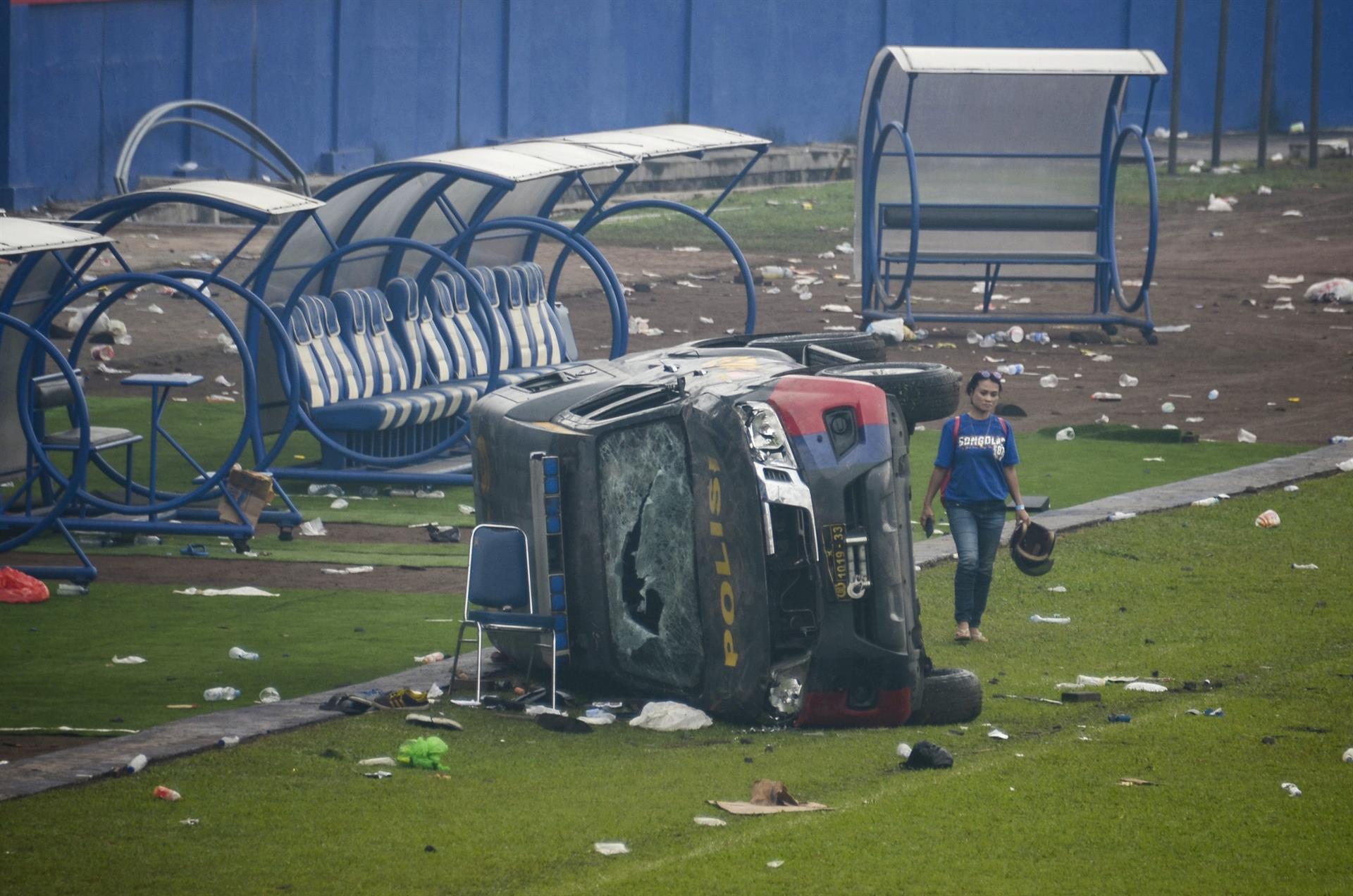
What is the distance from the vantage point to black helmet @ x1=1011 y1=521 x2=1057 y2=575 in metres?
8.68

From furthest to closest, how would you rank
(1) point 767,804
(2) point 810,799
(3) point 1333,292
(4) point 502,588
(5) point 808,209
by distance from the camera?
(5) point 808,209
(3) point 1333,292
(4) point 502,588
(2) point 810,799
(1) point 767,804

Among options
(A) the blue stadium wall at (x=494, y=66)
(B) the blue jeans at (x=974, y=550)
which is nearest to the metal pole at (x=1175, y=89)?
(A) the blue stadium wall at (x=494, y=66)

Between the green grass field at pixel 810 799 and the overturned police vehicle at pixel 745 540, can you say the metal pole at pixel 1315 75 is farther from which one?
the overturned police vehicle at pixel 745 540

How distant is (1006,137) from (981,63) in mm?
1238

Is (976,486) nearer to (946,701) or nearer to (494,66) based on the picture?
(946,701)

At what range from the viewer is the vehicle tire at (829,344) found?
28.9 feet

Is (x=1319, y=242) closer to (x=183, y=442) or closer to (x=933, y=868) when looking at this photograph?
(x=183, y=442)

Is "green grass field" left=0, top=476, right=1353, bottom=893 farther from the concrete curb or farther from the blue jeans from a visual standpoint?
the blue jeans

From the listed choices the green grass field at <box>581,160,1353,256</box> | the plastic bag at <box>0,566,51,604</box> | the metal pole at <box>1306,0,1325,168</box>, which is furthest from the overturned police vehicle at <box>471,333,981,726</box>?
the metal pole at <box>1306,0,1325,168</box>

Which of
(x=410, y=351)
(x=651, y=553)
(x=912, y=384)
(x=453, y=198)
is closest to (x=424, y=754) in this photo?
(x=651, y=553)

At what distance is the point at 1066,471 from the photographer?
41.5ft

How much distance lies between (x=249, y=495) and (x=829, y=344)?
356 centimetres

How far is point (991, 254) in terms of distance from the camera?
19.3 meters

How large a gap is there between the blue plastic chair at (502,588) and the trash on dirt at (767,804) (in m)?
1.48
